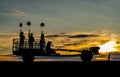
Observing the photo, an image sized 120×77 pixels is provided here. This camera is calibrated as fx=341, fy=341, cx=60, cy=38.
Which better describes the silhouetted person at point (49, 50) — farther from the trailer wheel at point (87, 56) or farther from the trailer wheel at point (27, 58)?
the trailer wheel at point (87, 56)

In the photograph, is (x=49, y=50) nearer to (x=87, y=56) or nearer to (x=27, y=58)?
(x=27, y=58)

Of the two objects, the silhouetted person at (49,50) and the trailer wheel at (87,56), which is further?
the silhouetted person at (49,50)

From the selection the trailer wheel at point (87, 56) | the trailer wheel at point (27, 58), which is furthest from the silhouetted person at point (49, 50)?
the trailer wheel at point (87, 56)

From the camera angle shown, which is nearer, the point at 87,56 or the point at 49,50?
the point at 87,56

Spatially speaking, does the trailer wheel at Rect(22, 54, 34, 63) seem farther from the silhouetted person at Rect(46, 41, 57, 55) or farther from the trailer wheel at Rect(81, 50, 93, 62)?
the silhouetted person at Rect(46, 41, 57, 55)

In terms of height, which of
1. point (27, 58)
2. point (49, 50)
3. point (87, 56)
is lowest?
point (49, 50)

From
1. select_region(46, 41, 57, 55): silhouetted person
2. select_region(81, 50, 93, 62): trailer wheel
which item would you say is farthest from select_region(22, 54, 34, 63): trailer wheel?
select_region(46, 41, 57, 55): silhouetted person

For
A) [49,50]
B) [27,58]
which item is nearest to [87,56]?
[27,58]
